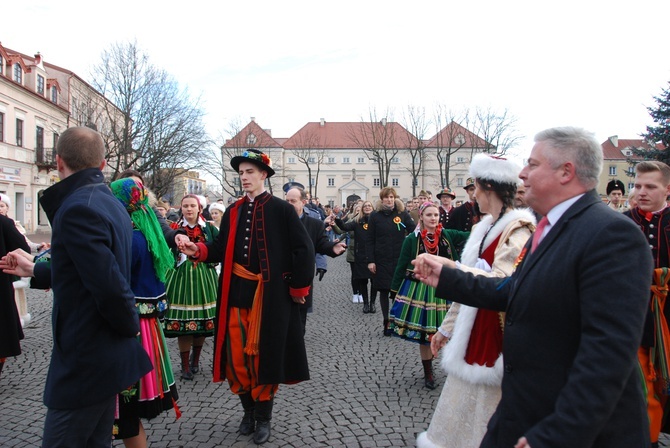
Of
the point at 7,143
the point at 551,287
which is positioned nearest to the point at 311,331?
the point at 551,287

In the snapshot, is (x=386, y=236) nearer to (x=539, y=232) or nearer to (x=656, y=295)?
(x=656, y=295)

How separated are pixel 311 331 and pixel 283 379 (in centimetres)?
394

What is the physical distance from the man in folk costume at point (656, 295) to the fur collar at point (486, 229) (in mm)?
1465

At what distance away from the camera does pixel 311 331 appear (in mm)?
8023

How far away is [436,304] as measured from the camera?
18.0ft

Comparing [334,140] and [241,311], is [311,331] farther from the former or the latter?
[334,140]

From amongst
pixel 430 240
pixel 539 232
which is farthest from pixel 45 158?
pixel 539 232

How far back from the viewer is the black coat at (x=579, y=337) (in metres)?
1.53

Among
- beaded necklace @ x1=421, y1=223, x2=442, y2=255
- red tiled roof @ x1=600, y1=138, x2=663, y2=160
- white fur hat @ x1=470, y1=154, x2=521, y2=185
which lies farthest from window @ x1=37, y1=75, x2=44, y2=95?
red tiled roof @ x1=600, y1=138, x2=663, y2=160

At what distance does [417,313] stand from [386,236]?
3.22 metres

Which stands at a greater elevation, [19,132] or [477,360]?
[19,132]

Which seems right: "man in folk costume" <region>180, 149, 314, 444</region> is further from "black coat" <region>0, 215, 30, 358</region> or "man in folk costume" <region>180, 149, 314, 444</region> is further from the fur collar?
"black coat" <region>0, 215, 30, 358</region>

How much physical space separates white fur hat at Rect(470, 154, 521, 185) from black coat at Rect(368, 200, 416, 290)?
16.8 ft

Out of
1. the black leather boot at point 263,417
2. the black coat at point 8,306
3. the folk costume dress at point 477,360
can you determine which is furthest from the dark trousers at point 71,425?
the black coat at point 8,306
